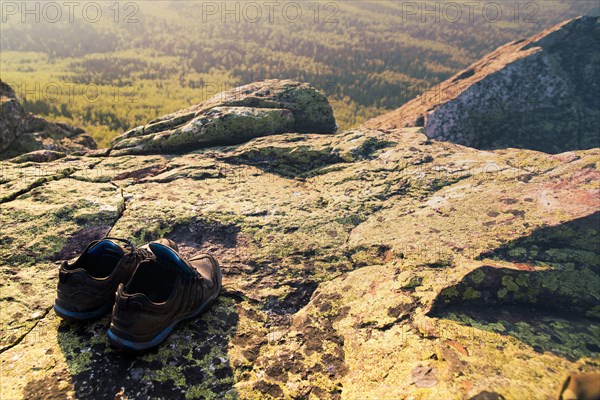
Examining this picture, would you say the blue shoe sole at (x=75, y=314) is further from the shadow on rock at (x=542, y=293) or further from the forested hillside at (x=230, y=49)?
the forested hillside at (x=230, y=49)

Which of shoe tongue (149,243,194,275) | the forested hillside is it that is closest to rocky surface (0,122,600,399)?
shoe tongue (149,243,194,275)

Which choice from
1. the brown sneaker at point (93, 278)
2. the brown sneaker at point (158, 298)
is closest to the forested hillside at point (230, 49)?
the brown sneaker at point (93, 278)

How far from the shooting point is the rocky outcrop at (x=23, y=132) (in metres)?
11.5

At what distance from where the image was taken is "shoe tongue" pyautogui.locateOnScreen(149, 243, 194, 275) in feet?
12.8

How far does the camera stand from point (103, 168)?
806cm

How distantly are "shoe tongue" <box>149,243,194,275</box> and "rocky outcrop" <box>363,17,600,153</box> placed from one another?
379 inches

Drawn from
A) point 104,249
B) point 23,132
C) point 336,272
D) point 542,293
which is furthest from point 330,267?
point 23,132

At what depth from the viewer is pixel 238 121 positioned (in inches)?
376

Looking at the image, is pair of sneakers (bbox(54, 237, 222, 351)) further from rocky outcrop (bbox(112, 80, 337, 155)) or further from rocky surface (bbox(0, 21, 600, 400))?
rocky outcrop (bbox(112, 80, 337, 155))

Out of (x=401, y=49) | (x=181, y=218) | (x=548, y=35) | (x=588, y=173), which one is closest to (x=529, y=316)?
(x=588, y=173)

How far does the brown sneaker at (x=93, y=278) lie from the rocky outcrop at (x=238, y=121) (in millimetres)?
5464

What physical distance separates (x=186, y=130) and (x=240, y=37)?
60398 mm

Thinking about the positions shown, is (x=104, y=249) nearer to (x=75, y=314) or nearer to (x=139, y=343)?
(x=75, y=314)

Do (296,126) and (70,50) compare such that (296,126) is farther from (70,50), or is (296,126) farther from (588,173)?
(70,50)
